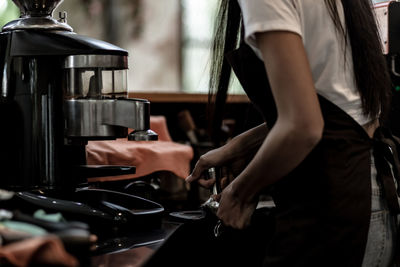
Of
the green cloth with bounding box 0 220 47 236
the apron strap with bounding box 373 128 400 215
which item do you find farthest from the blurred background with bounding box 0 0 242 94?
the green cloth with bounding box 0 220 47 236

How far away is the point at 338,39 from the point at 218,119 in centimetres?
31

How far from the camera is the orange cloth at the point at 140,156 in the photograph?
1.80 metres

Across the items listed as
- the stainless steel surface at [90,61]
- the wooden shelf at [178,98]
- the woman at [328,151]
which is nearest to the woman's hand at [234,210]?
the woman at [328,151]

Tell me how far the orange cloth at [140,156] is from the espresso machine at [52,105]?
18.8 inches

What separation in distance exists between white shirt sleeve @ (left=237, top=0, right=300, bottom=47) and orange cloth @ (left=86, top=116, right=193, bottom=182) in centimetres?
88

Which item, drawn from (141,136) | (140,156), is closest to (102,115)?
(141,136)

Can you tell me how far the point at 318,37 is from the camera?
880mm

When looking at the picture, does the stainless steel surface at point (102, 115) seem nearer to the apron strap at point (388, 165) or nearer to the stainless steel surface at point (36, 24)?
the stainless steel surface at point (36, 24)

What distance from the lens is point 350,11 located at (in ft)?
3.06

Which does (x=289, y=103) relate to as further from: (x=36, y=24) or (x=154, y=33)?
(x=154, y=33)

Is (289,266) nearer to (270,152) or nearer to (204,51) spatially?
(270,152)

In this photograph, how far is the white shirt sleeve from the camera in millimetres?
798

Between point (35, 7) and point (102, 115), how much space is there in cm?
28

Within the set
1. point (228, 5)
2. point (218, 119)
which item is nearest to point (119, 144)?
point (218, 119)
